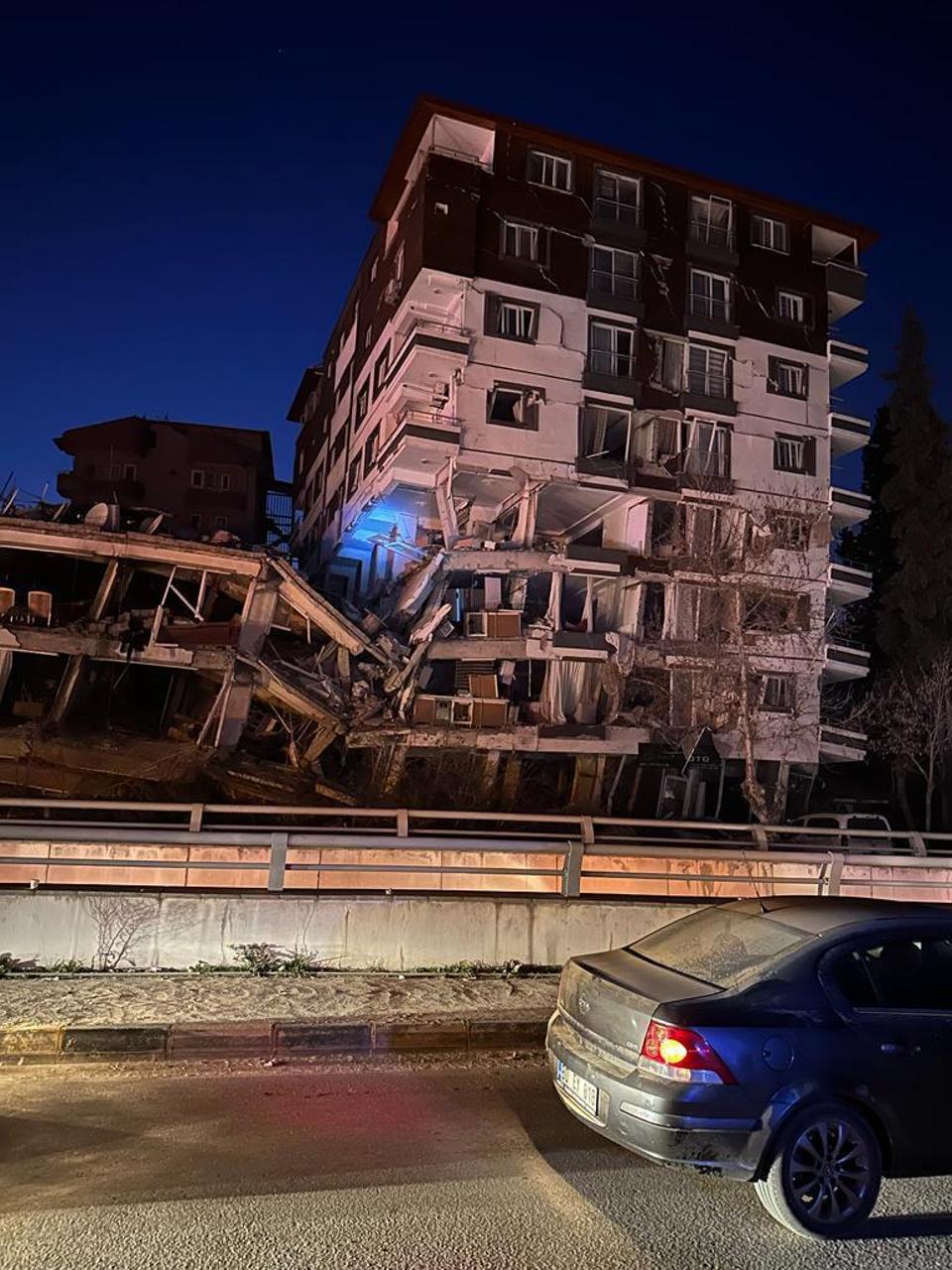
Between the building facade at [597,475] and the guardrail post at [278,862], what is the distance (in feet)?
49.4

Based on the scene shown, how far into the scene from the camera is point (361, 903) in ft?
32.2

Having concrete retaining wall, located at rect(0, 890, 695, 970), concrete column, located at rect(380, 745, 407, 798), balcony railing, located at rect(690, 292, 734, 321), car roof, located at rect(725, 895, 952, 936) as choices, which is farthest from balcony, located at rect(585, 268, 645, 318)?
car roof, located at rect(725, 895, 952, 936)

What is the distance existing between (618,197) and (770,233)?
7021 millimetres

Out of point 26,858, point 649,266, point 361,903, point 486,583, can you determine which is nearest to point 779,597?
point 486,583

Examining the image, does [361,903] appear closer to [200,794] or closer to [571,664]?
[200,794]

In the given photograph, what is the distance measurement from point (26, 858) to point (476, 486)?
22181mm

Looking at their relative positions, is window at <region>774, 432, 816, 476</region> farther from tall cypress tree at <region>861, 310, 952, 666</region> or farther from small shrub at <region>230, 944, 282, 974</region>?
small shrub at <region>230, 944, 282, 974</region>

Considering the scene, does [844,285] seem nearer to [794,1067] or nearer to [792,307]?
[792,307]

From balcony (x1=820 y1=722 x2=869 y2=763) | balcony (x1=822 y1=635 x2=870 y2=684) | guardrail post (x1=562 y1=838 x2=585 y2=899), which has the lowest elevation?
guardrail post (x1=562 y1=838 x2=585 y2=899)

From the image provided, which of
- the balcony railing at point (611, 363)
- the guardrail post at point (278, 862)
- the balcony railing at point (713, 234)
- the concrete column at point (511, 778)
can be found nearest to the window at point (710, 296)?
the balcony railing at point (713, 234)

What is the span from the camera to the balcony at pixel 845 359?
3553 centimetres

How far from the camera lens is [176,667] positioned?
23.7 m

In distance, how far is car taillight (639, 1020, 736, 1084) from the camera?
4.54m

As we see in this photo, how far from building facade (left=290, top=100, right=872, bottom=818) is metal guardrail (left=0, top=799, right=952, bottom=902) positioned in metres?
12.6
